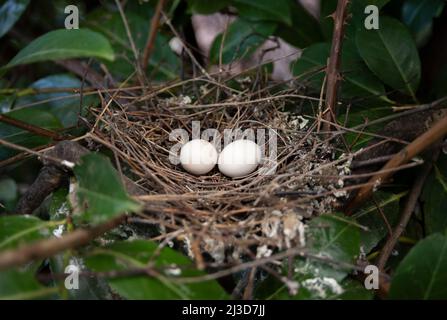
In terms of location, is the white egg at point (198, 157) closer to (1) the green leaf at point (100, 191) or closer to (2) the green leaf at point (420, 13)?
(1) the green leaf at point (100, 191)

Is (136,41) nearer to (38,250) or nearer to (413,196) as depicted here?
(413,196)

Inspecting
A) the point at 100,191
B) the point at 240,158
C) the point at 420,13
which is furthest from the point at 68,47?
the point at 420,13

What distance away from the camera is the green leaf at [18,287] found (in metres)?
0.64

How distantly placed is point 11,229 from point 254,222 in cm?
35

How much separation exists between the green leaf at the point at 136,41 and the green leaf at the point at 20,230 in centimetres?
76

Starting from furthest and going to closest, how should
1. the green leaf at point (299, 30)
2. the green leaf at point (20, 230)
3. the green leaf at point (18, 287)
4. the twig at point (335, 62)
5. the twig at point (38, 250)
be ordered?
the green leaf at point (299, 30) → the twig at point (335, 62) → the green leaf at point (20, 230) → the green leaf at point (18, 287) → the twig at point (38, 250)

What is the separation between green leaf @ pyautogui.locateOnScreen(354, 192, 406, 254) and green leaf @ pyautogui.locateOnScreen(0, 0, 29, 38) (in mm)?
1047

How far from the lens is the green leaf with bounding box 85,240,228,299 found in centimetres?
69

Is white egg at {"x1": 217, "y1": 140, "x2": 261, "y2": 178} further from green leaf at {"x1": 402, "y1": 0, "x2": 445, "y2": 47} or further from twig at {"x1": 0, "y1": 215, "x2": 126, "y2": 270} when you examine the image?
green leaf at {"x1": 402, "y1": 0, "x2": 445, "y2": 47}

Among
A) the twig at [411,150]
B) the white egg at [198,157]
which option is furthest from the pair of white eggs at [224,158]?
the twig at [411,150]

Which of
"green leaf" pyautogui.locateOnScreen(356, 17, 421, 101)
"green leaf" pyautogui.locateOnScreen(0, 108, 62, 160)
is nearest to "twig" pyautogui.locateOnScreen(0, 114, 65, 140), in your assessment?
"green leaf" pyautogui.locateOnScreen(0, 108, 62, 160)

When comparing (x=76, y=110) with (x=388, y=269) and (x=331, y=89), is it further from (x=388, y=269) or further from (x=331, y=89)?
(x=388, y=269)

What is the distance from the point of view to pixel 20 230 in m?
0.77

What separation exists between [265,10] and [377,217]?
2.10ft
